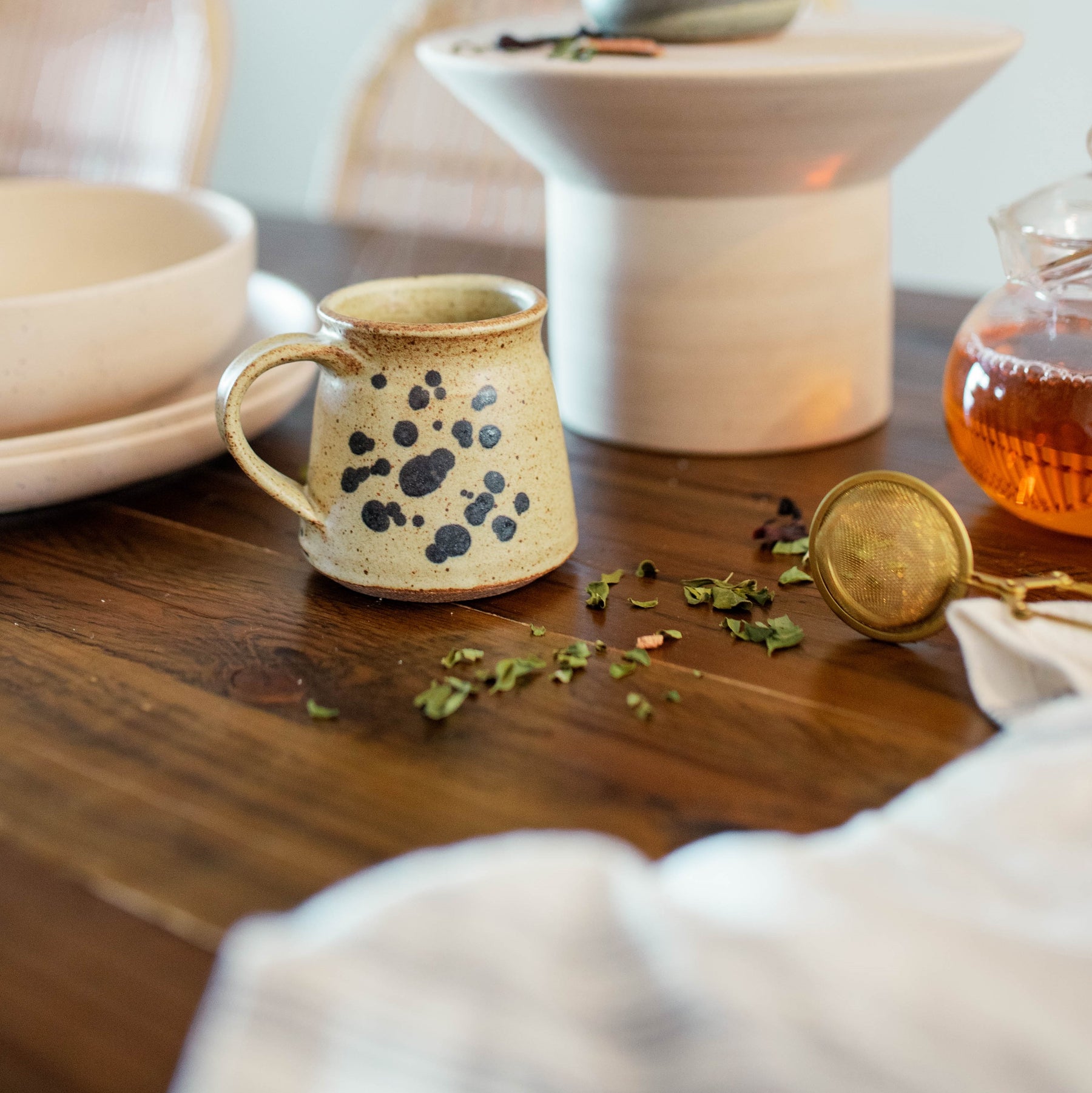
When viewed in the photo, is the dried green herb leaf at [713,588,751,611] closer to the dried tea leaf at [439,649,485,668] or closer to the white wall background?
the dried tea leaf at [439,649,485,668]

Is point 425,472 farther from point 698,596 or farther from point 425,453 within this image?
point 698,596

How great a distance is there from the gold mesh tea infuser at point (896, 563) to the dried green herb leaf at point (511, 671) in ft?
0.39

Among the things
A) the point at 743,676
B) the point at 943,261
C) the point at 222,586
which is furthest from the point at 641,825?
the point at 943,261

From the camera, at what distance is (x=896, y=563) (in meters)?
0.47

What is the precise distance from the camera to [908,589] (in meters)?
0.47

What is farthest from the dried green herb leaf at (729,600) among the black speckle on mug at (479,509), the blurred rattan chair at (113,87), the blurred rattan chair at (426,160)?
the blurred rattan chair at (113,87)

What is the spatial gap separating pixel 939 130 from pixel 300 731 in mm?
1571

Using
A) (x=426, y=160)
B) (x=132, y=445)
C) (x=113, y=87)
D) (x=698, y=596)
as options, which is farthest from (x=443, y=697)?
(x=113, y=87)

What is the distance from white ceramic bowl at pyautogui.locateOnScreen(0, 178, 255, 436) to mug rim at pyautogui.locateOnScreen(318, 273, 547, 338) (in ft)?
0.37

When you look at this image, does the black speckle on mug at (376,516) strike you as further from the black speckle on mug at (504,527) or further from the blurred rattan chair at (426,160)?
the blurred rattan chair at (426,160)

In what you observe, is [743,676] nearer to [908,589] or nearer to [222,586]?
[908,589]

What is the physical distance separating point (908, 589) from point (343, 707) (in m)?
0.22

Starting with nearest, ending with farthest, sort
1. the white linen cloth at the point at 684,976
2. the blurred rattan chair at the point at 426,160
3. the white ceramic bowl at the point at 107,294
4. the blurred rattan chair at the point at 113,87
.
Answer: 1. the white linen cloth at the point at 684,976
2. the white ceramic bowl at the point at 107,294
3. the blurred rattan chair at the point at 426,160
4. the blurred rattan chair at the point at 113,87

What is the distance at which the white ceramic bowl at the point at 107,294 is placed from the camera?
57 cm
